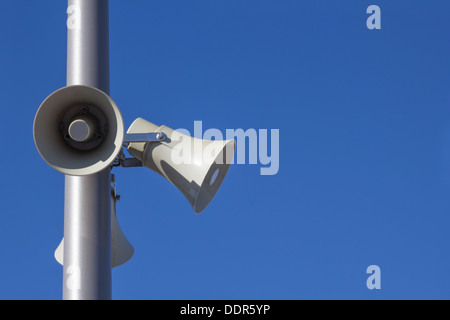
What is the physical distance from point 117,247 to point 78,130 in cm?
135

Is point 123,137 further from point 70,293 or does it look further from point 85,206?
point 70,293

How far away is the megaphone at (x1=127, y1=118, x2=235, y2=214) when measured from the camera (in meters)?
4.83

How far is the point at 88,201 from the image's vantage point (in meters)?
4.47

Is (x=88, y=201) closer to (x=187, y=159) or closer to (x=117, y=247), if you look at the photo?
(x=187, y=159)

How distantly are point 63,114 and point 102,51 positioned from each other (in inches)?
19.2

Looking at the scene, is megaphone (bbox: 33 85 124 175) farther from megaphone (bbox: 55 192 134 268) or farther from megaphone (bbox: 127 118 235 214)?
megaphone (bbox: 55 192 134 268)

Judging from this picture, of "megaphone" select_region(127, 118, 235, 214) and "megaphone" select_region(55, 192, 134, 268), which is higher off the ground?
"megaphone" select_region(127, 118, 235, 214)

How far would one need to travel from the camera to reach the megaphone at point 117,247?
216 inches

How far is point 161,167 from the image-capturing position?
4.95 metres

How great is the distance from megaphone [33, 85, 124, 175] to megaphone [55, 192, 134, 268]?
1.00m

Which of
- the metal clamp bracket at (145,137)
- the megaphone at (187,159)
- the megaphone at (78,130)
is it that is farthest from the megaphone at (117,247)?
the megaphone at (78,130)

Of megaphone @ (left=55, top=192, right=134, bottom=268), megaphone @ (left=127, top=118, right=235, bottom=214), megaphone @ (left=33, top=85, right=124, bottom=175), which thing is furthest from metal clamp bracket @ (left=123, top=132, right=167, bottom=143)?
megaphone @ (left=55, top=192, right=134, bottom=268)

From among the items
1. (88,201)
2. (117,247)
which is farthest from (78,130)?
(117,247)
